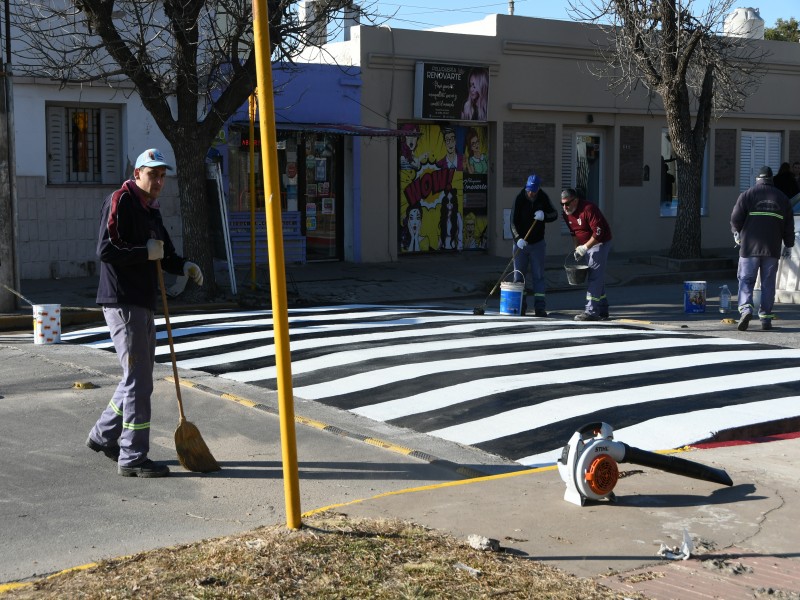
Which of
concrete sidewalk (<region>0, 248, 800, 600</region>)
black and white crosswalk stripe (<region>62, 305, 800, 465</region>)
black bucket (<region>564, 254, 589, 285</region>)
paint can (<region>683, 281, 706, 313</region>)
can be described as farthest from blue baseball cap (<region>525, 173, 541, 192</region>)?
concrete sidewalk (<region>0, 248, 800, 600</region>)

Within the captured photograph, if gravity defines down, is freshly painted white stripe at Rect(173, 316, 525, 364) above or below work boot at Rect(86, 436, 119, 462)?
above

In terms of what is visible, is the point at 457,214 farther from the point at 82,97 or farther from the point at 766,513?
the point at 766,513

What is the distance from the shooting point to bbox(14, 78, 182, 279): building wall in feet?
62.7

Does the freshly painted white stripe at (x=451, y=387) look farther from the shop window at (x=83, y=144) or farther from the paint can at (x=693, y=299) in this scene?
the shop window at (x=83, y=144)

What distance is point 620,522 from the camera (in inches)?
238

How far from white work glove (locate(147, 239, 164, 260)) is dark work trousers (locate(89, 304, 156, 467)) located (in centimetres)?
34

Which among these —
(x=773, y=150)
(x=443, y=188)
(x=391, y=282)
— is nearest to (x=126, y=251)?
(x=391, y=282)

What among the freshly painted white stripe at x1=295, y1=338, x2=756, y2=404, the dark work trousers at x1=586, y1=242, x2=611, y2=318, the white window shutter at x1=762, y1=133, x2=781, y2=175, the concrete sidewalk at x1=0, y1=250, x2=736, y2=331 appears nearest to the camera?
the freshly painted white stripe at x1=295, y1=338, x2=756, y2=404

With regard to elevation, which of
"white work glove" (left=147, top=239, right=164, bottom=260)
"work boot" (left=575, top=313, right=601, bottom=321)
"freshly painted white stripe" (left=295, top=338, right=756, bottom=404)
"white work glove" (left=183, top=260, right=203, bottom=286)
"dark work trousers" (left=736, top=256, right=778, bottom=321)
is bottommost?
"freshly painted white stripe" (left=295, top=338, right=756, bottom=404)

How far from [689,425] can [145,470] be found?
13.2 feet

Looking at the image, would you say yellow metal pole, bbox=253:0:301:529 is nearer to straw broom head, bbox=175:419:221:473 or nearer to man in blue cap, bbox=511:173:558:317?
straw broom head, bbox=175:419:221:473

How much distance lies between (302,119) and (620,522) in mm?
17037

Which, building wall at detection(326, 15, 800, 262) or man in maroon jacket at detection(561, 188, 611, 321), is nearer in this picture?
man in maroon jacket at detection(561, 188, 611, 321)

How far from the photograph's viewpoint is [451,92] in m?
23.7
